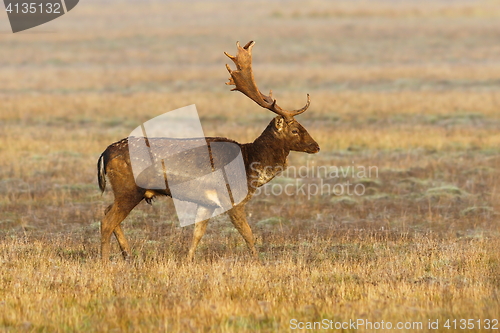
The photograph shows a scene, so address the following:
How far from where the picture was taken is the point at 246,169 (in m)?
10.7

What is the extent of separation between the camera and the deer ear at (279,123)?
35.2ft

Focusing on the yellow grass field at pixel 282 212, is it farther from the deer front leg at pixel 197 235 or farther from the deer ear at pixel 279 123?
the deer ear at pixel 279 123

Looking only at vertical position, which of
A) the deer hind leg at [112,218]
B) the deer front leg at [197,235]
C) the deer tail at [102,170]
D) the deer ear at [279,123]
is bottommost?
the deer front leg at [197,235]

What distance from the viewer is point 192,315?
7.80 metres

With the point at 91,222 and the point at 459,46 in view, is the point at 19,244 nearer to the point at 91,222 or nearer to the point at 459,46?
the point at 91,222

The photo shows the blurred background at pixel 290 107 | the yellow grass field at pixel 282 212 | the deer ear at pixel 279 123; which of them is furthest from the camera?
the blurred background at pixel 290 107

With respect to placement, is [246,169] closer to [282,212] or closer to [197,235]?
[197,235]

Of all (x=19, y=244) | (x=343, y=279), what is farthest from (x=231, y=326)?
(x=19, y=244)

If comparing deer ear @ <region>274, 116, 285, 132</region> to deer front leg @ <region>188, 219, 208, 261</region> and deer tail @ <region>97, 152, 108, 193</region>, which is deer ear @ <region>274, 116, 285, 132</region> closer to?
deer front leg @ <region>188, 219, 208, 261</region>

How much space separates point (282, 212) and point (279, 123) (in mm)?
3950

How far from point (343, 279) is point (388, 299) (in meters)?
1.09

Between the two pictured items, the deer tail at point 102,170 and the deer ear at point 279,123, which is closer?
the deer tail at point 102,170

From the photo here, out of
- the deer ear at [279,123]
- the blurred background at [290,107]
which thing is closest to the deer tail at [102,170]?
the blurred background at [290,107]

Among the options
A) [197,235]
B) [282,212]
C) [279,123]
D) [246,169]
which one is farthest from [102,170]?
[282,212]
